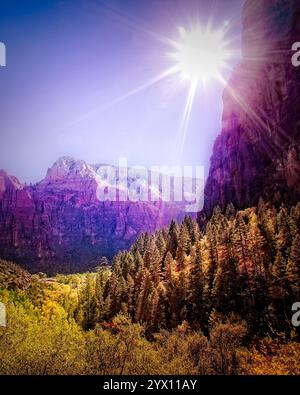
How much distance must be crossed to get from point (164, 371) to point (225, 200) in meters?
112

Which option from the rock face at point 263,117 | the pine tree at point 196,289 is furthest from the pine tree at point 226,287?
the rock face at point 263,117

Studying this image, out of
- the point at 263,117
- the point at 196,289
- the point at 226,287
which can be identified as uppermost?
the point at 263,117

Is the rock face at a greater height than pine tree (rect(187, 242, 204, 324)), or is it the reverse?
the rock face

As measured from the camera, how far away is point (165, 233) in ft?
360

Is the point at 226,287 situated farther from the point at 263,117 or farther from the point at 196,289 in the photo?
the point at 263,117

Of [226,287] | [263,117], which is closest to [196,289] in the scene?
[226,287]

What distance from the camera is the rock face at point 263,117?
11231cm

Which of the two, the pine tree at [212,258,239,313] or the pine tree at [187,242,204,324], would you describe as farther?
the pine tree at [187,242,204,324]

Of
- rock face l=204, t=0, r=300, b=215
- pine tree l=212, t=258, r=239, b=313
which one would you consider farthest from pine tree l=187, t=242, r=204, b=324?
rock face l=204, t=0, r=300, b=215

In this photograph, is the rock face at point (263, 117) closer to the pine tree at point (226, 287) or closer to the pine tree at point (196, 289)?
the pine tree at point (196, 289)

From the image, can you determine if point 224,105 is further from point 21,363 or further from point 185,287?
point 21,363

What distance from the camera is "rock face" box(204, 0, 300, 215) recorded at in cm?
11231

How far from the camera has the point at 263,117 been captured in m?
129

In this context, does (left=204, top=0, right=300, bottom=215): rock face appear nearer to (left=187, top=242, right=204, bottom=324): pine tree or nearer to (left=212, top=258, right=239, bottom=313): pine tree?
(left=187, top=242, right=204, bottom=324): pine tree
